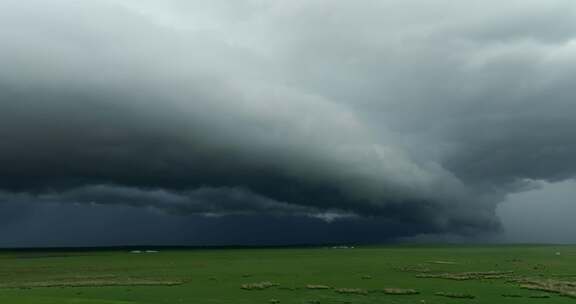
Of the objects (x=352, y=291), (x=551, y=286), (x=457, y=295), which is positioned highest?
(x=551, y=286)

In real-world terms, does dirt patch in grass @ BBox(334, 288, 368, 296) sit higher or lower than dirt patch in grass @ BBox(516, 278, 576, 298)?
lower

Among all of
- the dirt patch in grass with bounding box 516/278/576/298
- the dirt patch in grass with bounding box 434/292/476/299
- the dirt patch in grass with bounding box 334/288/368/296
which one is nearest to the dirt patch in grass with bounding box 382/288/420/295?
the dirt patch in grass with bounding box 334/288/368/296

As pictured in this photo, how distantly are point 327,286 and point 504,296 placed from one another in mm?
22204

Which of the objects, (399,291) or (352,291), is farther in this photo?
(352,291)

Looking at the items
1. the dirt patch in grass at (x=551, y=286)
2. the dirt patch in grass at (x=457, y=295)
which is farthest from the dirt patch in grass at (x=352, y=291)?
the dirt patch in grass at (x=551, y=286)

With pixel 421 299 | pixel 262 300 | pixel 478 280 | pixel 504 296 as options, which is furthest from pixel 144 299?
pixel 478 280

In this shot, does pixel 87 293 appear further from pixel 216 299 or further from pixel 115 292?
pixel 216 299

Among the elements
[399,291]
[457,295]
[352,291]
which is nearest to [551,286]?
[457,295]

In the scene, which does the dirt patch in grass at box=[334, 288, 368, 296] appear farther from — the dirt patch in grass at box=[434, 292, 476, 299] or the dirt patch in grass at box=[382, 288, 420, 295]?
the dirt patch in grass at box=[434, 292, 476, 299]

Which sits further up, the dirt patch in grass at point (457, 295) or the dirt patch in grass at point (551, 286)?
the dirt patch in grass at point (551, 286)

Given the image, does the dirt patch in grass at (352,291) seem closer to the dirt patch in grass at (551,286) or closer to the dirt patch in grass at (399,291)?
the dirt patch in grass at (399,291)

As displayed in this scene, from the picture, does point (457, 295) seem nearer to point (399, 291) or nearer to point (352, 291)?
point (399, 291)

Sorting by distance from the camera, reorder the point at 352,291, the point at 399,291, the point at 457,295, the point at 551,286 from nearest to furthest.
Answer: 1. the point at 457,295
2. the point at 399,291
3. the point at 352,291
4. the point at 551,286

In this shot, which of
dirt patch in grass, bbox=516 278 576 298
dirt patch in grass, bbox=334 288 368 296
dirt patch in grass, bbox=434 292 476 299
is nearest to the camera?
dirt patch in grass, bbox=434 292 476 299
